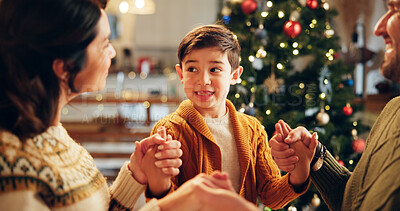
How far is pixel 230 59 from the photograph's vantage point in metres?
1.33

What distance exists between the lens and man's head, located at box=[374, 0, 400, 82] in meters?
1.08

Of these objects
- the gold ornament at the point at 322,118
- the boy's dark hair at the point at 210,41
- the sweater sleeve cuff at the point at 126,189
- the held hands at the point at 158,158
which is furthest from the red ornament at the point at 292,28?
the sweater sleeve cuff at the point at 126,189

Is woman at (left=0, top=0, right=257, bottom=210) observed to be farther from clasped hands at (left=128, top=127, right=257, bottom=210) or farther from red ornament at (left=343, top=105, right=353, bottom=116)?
red ornament at (left=343, top=105, right=353, bottom=116)

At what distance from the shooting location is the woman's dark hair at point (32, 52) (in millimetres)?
784

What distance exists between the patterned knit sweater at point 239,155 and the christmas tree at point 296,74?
3.27ft

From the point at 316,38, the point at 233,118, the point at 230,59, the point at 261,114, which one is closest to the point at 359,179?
the point at 233,118

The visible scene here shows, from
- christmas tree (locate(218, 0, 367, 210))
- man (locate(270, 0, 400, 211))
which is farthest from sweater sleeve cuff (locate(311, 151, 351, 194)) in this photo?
christmas tree (locate(218, 0, 367, 210))

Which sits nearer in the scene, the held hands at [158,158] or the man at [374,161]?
the man at [374,161]

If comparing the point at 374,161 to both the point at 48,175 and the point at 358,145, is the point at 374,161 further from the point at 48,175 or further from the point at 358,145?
the point at 358,145

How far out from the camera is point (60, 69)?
0.85 meters

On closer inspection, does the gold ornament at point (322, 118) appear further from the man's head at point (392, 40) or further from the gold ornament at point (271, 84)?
the man's head at point (392, 40)

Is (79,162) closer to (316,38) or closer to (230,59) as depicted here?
(230,59)

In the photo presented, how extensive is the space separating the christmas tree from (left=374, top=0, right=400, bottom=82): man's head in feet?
3.93

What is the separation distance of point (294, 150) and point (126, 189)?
60cm
